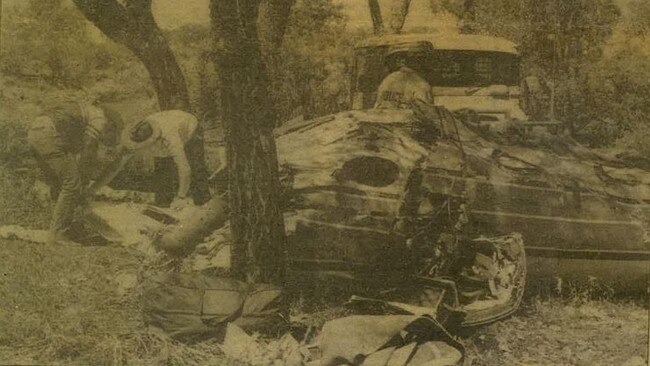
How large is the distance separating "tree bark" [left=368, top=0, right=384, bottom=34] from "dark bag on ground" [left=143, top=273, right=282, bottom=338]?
1.57 m

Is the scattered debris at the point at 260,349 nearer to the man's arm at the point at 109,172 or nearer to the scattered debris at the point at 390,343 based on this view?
the scattered debris at the point at 390,343

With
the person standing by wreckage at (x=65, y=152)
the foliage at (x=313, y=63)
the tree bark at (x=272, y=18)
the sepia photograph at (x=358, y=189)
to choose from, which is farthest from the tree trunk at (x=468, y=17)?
the person standing by wreckage at (x=65, y=152)

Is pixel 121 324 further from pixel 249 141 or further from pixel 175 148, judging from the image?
pixel 249 141

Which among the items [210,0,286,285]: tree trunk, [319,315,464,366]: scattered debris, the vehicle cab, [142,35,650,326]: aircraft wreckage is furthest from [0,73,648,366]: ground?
the vehicle cab

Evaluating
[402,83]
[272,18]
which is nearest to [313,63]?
[272,18]

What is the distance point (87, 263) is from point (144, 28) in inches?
55.7

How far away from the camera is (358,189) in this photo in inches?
167

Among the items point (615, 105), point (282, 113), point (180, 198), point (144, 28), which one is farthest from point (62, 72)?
point (615, 105)

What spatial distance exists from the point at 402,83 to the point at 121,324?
83.9 inches

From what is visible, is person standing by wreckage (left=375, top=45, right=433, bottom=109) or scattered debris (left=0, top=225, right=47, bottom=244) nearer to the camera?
person standing by wreckage (left=375, top=45, right=433, bottom=109)

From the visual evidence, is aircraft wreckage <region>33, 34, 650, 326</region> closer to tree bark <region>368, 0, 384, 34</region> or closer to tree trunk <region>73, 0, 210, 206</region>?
tree bark <region>368, 0, 384, 34</region>

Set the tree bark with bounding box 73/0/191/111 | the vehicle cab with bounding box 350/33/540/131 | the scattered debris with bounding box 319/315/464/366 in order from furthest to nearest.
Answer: the tree bark with bounding box 73/0/191/111, the vehicle cab with bounding box 350/33/540/131, the scattered debris with bounding box 319/315/464/366

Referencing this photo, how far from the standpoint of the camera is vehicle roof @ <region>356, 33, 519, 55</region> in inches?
169

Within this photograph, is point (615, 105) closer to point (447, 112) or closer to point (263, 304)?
point (447, 112)
